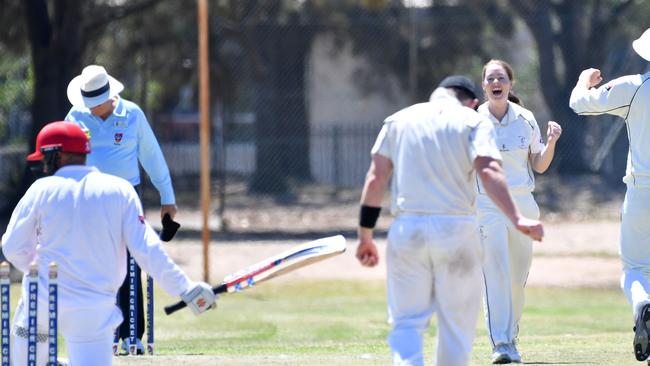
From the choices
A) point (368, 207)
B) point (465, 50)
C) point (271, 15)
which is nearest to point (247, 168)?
point (271, 15)

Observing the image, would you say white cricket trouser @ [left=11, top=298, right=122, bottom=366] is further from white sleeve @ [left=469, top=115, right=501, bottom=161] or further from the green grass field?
the green grass field

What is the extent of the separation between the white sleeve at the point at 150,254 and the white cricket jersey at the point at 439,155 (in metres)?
1.32

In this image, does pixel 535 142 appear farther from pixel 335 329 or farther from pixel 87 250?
pixel 335 329

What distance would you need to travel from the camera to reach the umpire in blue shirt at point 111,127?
30.7ft

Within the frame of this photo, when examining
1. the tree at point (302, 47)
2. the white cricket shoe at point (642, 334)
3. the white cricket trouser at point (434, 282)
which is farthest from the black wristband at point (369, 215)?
the tree at point (302, 47)

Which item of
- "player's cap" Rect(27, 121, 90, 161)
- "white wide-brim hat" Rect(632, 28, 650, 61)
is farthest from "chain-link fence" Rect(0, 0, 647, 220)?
"player's cap" Rect(27, 121, 90, 161)

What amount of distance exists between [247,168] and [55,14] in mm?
4269

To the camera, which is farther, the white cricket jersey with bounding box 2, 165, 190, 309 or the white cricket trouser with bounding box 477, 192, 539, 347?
the white cricket trouser with bounding box 477, 192, 539, 347

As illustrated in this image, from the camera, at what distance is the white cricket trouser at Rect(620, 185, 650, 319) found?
28.0 feet

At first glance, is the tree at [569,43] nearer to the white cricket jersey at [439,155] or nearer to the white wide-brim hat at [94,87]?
the white wide-brim hat at [94,87]

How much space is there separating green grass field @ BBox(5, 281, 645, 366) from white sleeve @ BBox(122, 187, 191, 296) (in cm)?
245

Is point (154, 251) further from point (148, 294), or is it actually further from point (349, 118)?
point (349, 118)

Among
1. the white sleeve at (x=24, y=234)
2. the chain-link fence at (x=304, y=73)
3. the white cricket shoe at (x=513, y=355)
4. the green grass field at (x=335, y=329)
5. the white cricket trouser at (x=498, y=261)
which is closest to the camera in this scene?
the white sleeve at (x=24, y=234)

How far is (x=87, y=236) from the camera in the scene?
21.1 ft
